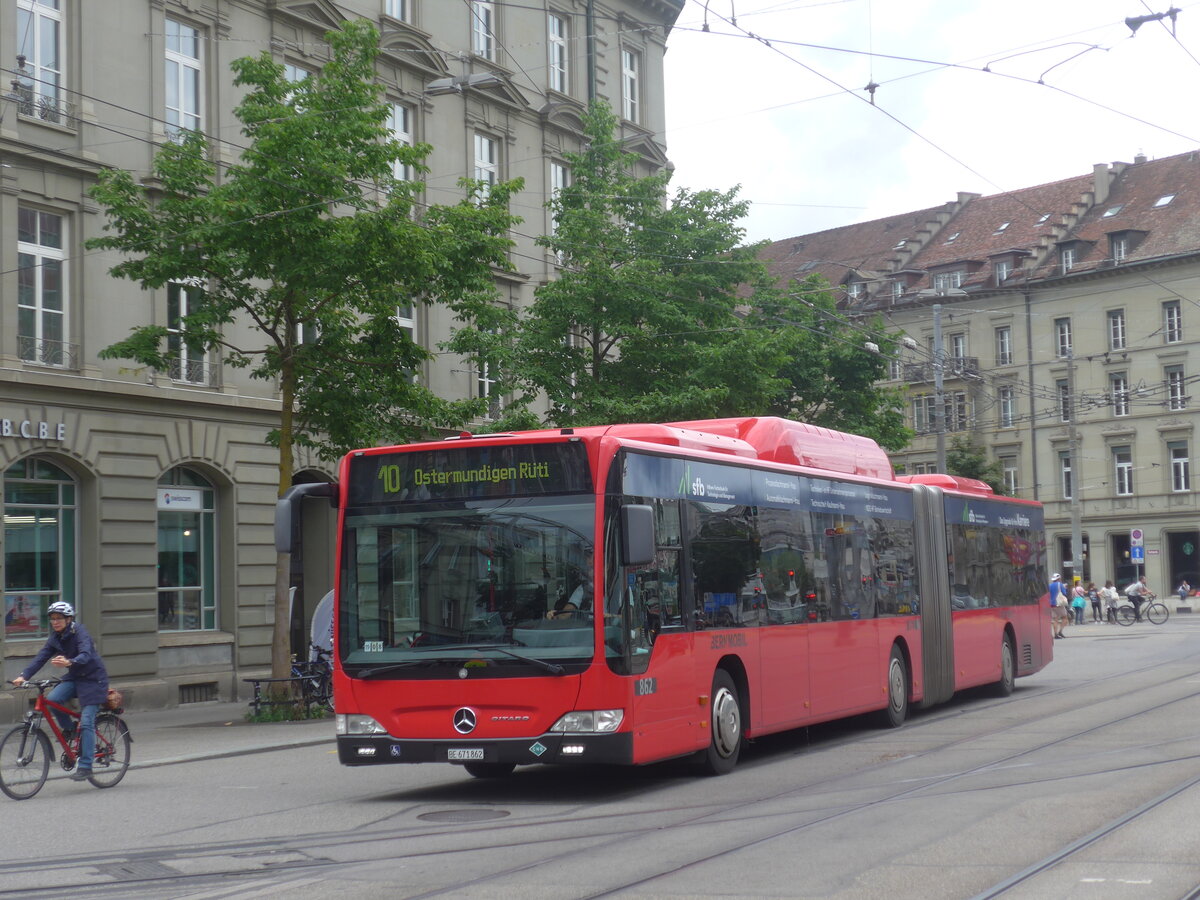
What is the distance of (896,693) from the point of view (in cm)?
1822

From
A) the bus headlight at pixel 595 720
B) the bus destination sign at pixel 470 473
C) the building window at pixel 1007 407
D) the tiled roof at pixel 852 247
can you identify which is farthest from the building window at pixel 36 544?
the tiled roof at pixel 852 247

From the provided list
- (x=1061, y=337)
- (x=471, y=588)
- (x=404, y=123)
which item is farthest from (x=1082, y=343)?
(x=471, y=588)

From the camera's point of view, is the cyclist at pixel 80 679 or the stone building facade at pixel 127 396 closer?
the cyclist at pixel 80 679

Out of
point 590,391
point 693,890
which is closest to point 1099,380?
point 590,391

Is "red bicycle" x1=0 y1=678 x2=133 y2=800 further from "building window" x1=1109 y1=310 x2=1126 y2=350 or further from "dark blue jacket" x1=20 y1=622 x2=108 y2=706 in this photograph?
"building window" x1=1109 y1=310 x2=1126 y2=350

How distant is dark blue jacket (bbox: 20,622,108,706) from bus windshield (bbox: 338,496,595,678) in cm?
285

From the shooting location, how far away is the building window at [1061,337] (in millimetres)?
68250

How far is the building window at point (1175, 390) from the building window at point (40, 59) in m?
51.7

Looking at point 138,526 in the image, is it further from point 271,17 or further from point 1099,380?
point 1099,380

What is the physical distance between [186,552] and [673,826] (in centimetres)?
1728

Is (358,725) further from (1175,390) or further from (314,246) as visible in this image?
(1175,390)

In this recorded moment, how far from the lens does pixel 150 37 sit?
82.6 ft

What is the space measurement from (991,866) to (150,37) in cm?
2097

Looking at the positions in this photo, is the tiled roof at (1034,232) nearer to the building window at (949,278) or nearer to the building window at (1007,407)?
the building window at (949,278)
